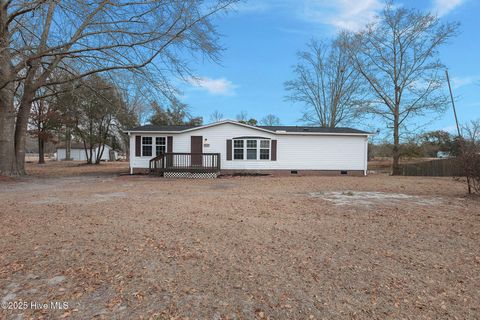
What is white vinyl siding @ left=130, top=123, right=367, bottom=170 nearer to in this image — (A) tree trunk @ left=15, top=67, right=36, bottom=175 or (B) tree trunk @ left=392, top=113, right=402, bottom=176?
(B) tree trunk @ left=392, top=113, right=402, bottom=176

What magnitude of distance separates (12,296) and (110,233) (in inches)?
78.2

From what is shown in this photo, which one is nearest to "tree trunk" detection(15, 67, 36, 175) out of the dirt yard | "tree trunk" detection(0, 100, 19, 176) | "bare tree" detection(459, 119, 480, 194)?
"tree trunk" detection(0, 100, 19, 176)

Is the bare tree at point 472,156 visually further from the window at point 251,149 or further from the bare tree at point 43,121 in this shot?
the bare tree at point 43,121

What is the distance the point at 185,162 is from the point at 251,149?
4.07m

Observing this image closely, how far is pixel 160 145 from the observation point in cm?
1839

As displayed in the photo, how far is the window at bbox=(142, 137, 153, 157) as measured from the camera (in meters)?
18.4

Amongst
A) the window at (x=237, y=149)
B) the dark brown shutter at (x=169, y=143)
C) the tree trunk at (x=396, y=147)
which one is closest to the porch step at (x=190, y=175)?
the dark brown shutter at (x=169, y=143)

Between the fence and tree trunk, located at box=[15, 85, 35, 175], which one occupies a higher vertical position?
tree trunk, located at box=[15, 85, 35, 175]

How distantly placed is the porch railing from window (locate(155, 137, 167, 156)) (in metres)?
0.95

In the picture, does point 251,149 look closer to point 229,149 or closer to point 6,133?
point 229,149

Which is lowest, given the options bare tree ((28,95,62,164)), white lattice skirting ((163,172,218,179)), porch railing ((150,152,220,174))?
white lattice skirting ((163,172,218,179))

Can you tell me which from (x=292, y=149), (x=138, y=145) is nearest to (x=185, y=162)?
(x=138, y=145)

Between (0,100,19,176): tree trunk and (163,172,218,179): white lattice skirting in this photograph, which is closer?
(0,100,19,176): tree trunk

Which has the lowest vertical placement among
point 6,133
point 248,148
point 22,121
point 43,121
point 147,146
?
point 248,148
